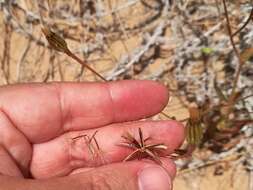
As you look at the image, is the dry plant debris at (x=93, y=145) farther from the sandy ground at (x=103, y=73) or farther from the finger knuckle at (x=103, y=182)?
the sandy ground at (x=103, y=73)

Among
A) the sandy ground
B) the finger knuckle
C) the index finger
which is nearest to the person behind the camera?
the finger knuckle

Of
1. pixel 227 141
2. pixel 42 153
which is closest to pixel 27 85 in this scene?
pixel 42 153

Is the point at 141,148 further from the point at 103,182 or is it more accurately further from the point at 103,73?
the point at 103,73

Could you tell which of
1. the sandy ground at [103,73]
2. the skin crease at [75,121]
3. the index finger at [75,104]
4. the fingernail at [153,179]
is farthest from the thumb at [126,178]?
the sandy ground at [103,73]

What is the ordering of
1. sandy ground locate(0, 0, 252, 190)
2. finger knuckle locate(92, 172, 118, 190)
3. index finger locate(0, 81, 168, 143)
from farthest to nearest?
sandy ground locate(0, 0, 252, 190), index finger locate(0, 81, 168, 143), finger knuckle locate(92, 172, 118, 190)

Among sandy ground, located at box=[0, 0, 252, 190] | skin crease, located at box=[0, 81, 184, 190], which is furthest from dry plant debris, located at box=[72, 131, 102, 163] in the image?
sandy ground, located at box=[0, 0, 252, 190]

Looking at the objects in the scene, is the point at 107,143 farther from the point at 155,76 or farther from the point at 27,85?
the point at 155,76

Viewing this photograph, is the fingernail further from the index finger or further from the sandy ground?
the sandy ground
